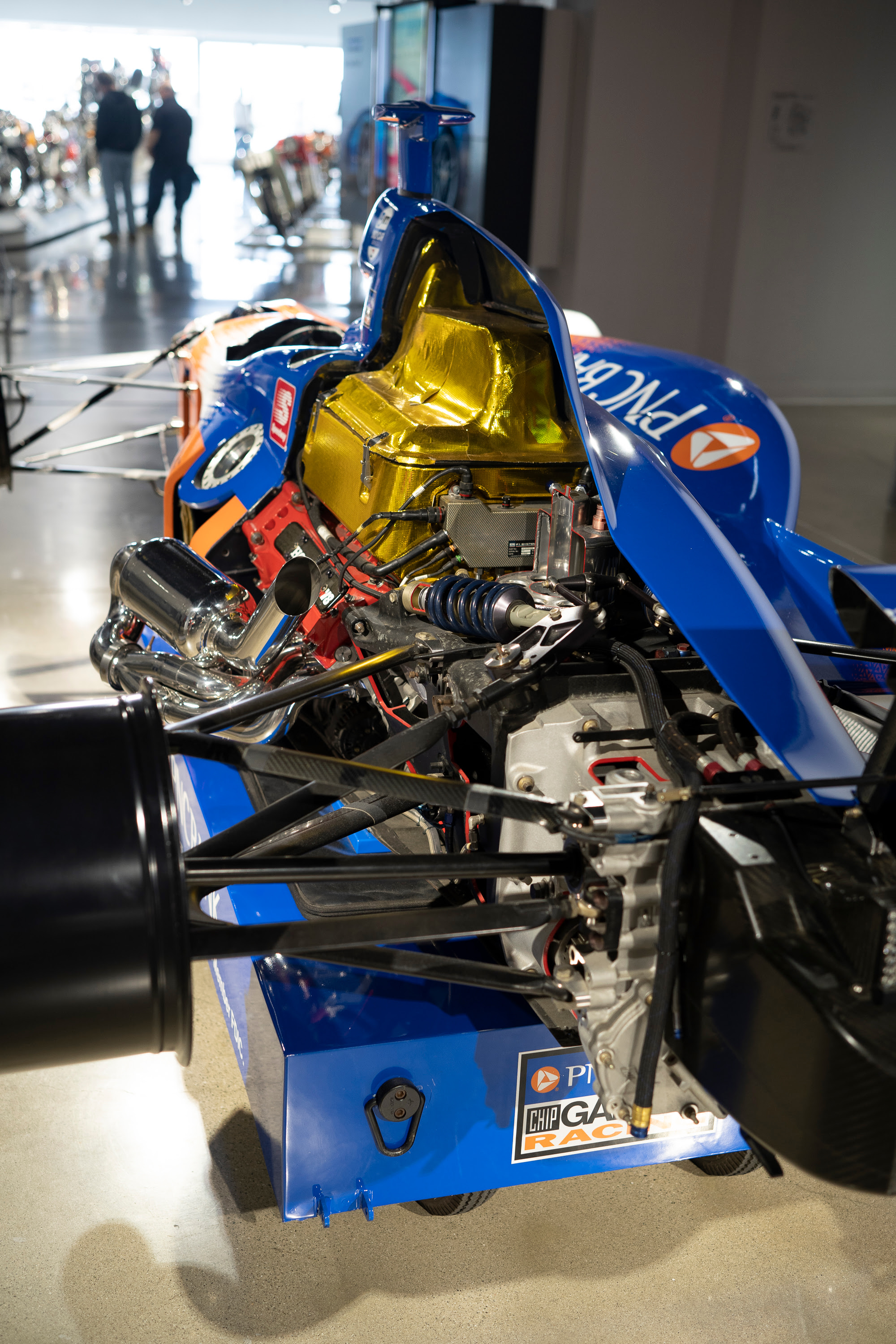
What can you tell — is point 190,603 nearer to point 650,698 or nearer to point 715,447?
point 650,698

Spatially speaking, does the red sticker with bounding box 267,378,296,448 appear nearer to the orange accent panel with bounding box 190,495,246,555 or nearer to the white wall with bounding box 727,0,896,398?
the orange accent panel with bounding box 190,495,246,555

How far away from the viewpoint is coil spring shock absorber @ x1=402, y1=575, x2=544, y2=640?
2.08m

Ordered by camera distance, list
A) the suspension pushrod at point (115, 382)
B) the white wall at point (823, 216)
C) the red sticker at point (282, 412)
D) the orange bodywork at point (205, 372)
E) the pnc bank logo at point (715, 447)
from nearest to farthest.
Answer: the pnc bank logo at point (715, 447), the red sticker at point (282, 412), the orange bodywork at point (205, 372), the suspension pushrod at point (115, 382), the white wall at point (823, 216)

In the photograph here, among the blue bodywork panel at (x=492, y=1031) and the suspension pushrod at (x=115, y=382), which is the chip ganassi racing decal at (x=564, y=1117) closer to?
the blue bodywork panel at (x=492, y=1031)

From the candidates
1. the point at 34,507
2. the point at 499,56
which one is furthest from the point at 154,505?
the point at 499,56

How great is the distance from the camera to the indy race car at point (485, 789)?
1414 mm

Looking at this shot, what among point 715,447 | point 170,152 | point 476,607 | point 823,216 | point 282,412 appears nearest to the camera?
point 476,607

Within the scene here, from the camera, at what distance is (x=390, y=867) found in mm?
1649

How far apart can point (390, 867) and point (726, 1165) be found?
3.91ft

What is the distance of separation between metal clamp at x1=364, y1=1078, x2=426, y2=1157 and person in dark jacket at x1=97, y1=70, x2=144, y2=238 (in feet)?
55.3

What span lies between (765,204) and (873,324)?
1758 millimetres

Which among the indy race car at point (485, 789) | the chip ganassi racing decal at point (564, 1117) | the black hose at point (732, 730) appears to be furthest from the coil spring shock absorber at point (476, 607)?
the chip ganassi racing decal at point (564, 1117)

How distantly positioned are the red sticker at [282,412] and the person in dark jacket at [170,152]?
1504cm

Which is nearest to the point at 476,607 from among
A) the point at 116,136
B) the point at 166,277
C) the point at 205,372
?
the point at 205,372
